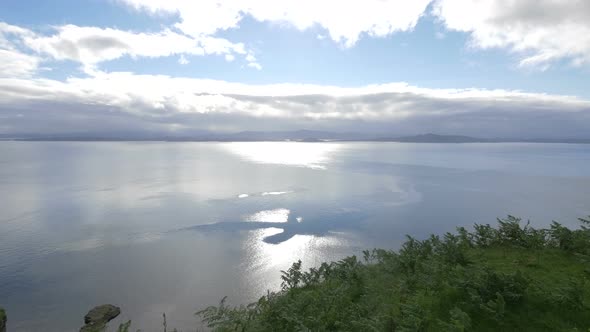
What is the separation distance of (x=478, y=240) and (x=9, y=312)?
139 ft

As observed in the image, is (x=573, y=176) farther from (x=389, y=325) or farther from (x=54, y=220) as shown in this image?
(x=54, y=220)

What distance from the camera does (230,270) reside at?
135ft

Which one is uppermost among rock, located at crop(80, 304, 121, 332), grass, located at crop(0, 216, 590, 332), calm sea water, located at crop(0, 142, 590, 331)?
grass, located at crop(0, 216, 590, 332)

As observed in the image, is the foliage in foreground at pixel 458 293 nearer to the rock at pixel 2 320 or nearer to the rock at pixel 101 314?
the rock at pixel 101 314

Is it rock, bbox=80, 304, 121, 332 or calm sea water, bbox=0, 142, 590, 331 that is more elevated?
calm sea water, bbox=0, 142, 590, 331

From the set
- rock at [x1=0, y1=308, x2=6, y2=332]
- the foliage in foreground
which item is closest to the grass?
the foliage in foreground

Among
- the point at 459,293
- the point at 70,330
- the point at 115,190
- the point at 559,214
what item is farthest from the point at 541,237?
the point at 115,190

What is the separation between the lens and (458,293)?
496 inches

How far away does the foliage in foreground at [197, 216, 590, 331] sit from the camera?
1080cm

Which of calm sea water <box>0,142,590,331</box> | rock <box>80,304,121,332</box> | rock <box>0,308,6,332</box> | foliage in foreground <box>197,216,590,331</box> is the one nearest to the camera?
foliage in foreground <box>197,216,590,331</box>

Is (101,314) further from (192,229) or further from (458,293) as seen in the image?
(458,293)

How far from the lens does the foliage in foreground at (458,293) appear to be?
10797mm

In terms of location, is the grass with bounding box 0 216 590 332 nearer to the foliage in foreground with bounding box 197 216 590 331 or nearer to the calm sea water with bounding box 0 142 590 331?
the foliage in foreground with bounding box 197 216 590 331

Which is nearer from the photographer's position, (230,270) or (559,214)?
(230,270)
